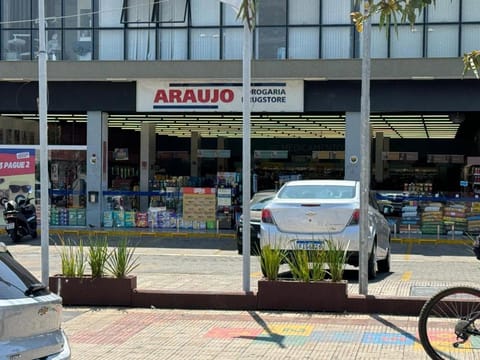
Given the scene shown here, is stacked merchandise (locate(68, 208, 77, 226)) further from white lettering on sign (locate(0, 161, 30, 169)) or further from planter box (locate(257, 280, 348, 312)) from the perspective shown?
planter box (locate(257, 280, 348, 312))

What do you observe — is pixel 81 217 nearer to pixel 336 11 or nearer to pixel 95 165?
pixel 95 165

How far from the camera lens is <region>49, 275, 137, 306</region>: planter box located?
32.3ft

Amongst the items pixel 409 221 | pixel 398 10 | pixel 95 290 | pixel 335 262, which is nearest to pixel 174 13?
pixel 409 221

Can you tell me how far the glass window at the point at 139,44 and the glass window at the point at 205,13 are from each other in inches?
66.6

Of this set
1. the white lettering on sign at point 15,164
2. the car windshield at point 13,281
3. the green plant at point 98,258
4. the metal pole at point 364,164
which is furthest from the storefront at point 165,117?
the car windshield at point 13,281

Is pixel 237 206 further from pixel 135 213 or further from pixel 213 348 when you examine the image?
pixel 213 348

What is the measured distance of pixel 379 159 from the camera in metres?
40.2

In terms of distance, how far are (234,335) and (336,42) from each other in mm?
16681

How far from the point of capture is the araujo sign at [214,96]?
23438 mm

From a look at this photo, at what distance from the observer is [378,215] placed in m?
13.4

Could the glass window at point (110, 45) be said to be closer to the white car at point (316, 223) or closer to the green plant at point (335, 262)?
the white car at point (316, 223)

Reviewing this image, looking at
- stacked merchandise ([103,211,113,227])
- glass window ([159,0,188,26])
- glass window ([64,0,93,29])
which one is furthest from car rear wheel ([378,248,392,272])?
glass window ([64,0,93,29])

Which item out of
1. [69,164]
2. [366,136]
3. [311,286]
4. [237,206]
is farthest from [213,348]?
[69,164]

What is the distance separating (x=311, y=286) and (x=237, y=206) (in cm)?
1445
